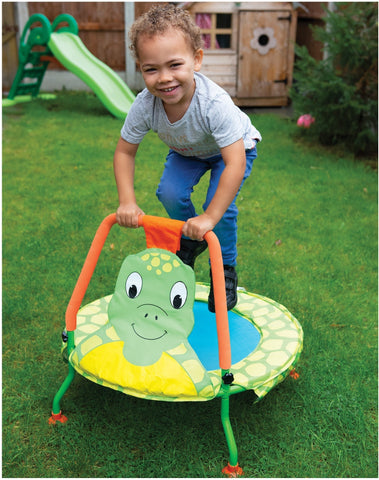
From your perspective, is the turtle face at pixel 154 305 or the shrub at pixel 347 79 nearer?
the turtle face at pixel 154 305

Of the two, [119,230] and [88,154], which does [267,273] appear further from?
[88,154]

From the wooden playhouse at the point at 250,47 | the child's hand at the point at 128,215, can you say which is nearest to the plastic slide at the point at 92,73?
the wooden playhouse at the point at 250,47

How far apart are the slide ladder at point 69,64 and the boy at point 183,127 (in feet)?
15.7

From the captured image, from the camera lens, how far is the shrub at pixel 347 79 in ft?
16.1

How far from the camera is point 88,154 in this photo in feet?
17.4

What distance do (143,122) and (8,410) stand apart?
120 centimetres

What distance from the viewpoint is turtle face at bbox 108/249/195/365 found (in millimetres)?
1840

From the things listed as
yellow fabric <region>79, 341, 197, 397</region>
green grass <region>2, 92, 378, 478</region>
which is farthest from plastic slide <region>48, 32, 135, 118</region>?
yellow fabric <region>79, 341, 197, 397</region>

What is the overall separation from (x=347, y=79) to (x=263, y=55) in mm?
2671

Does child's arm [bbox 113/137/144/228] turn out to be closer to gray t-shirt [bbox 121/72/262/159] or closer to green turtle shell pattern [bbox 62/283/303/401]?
gray t-shirt [bbox 121/72/262/159]

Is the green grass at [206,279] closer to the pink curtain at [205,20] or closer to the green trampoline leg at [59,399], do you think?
the green trampoline leg at [59,399]

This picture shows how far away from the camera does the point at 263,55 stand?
298 inches

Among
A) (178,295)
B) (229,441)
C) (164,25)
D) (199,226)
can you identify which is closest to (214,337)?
(178,295)

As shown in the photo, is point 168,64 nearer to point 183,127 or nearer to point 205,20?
point 183,127
